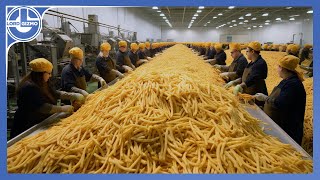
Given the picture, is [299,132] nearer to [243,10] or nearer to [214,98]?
[214,98]

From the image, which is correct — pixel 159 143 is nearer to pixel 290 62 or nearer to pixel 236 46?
pixel 290 62

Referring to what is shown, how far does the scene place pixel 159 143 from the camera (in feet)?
6.59

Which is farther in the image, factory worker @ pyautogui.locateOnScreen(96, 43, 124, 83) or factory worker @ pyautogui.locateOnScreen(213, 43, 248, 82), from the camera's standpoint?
factory worker @ pyautogui.locateOnScreen(96, 43, 124, 83)

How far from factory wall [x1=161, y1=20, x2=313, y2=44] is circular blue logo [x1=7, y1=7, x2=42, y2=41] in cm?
217

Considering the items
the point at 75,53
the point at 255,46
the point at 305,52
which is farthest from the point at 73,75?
the point at 305,52

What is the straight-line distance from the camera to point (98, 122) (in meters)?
2.19

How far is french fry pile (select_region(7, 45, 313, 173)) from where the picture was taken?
6.38ft

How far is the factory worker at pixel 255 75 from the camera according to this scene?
11.1ft

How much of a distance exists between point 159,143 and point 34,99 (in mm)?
1358

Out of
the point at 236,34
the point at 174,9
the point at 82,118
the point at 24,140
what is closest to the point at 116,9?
the point at 174,9

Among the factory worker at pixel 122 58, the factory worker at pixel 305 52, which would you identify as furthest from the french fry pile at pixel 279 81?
the factory worker at pixel 122 58

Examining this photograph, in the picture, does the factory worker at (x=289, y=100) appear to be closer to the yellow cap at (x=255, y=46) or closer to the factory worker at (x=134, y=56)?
the yellow cap at (x=255, y=46)

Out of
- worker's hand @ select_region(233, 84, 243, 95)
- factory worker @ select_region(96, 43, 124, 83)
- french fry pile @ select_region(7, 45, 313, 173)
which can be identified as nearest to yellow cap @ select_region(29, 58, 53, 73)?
french fry pile @ select_region(7, 45, 313, 173)

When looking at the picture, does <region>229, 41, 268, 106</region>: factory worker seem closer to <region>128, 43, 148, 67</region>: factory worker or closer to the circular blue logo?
the circular blue logo
